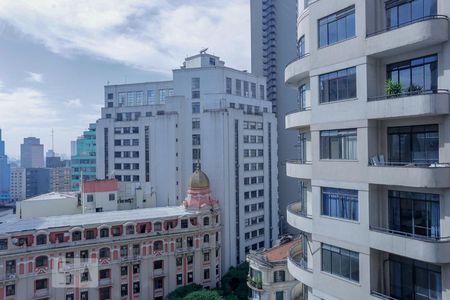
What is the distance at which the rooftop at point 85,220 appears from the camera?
3678 cm

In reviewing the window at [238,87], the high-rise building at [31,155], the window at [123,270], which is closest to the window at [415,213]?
the window at [123,270]

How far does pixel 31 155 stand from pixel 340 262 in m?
179

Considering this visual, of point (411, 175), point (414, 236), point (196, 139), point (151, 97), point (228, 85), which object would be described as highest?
point (228, 85)

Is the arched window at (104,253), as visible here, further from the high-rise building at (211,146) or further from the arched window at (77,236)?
the high-rise building at (211,146)

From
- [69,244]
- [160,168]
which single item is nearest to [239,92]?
[160,168]

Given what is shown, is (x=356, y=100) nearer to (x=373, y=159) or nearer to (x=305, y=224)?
(x=373, y=159)

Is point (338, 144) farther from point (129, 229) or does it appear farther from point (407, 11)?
point (129, 229)

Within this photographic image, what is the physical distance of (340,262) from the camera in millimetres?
13008

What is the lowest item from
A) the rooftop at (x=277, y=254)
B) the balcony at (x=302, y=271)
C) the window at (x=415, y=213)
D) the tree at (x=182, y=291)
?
the tree at (x=182, y=291)

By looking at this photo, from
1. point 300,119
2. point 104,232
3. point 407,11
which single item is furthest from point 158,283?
point 407,11

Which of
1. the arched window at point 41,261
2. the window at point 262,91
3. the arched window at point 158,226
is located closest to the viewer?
the arched window at point 41,261

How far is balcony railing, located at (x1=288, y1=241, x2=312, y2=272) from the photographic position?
15.1m

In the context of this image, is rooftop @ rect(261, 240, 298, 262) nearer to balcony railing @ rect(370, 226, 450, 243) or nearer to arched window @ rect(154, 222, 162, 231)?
arched window @ rect(154, 222, 162, 231)

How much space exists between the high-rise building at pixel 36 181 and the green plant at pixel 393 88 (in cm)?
13869
